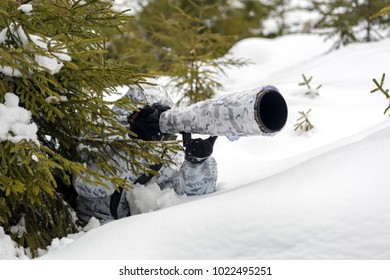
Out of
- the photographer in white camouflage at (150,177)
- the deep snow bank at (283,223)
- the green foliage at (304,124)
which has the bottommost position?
the deep snow bank at (283,223)

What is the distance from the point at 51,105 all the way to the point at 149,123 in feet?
2.42

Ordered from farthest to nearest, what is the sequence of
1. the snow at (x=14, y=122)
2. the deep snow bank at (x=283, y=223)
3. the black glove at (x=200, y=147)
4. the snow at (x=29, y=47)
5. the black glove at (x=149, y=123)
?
the black glove at (x=149, y=123) → the black glove at (x=200, y=147) → the snow at (x=29, y=47) → the snow at (x=14, y=122) → the deep snow bank at (x=283, y=223)

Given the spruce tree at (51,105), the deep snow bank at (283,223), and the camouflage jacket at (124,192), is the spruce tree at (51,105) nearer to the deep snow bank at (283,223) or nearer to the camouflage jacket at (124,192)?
the camouflage jacket at (124,192)

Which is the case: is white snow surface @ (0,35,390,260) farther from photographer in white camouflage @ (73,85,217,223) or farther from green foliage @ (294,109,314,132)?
green foliage @ (294,109,314,132)

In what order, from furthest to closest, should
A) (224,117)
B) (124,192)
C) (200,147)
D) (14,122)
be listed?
(124,192) < (200,147) < (224,117) < (14,122)

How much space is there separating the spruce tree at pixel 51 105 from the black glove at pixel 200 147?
18cm

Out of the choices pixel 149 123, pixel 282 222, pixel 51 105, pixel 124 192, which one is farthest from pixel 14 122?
pixel 282 222

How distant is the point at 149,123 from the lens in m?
3.45

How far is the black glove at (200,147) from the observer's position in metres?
3.32

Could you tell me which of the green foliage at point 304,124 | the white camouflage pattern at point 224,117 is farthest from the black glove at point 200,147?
the green foliage at point 304,124

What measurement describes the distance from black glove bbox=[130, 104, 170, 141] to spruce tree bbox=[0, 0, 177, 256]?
0.43ft

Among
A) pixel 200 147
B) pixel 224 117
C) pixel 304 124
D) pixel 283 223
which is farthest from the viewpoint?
pixel 304 124

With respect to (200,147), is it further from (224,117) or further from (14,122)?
(14,122)

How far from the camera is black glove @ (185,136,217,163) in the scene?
332 centimetres
